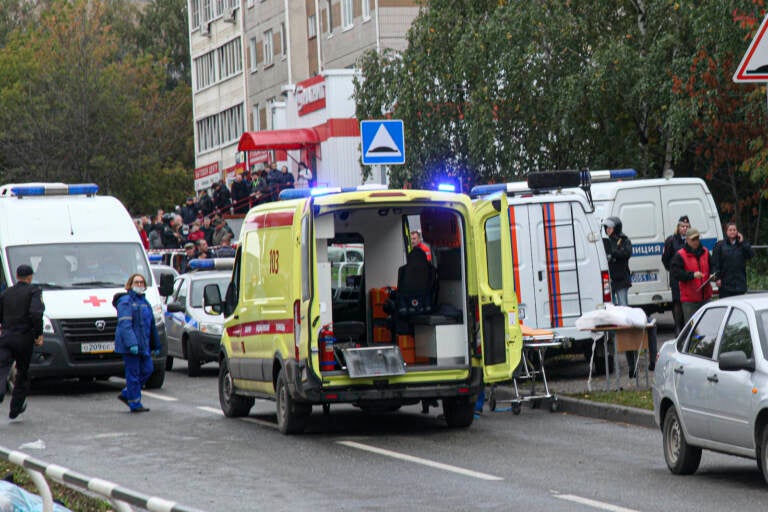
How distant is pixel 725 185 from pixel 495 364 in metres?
24.0

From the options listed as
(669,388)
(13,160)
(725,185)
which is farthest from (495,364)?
(13,160)

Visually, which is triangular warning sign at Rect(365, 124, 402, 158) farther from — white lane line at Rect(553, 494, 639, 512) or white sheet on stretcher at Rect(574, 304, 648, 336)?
white lane line at Rect(553, 494, 639, 512)

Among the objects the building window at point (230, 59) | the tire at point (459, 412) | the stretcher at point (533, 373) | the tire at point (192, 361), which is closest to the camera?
the tire at point (459, 412)

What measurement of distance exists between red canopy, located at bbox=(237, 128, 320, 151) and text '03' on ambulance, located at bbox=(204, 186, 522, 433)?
34.9 m

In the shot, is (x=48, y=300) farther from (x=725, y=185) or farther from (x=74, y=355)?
(x=725, y=185)

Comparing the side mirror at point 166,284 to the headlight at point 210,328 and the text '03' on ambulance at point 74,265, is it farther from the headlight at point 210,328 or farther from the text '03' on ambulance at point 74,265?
the headlight at point 210,328

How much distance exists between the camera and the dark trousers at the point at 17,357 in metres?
18.9

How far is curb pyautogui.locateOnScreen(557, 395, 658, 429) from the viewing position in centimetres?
1658

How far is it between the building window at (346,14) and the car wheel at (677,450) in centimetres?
5051

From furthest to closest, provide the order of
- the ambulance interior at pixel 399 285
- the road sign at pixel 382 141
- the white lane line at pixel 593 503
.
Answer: the road sign at pixel 382 141, the ambulance interior at pixel 399 285, the white lane line at pixel 593 503

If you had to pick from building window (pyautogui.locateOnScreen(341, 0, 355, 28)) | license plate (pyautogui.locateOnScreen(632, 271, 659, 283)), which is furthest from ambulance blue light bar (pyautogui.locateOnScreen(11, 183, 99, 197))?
building window (pyautogui.locateOnScreen(341, 0, 355, 28))

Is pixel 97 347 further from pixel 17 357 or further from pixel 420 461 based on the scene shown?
pixel 420 461

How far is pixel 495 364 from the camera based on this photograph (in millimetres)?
16453

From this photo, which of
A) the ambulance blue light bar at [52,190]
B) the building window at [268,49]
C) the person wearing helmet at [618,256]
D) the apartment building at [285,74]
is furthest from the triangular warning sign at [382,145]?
the building window at [268,49]
